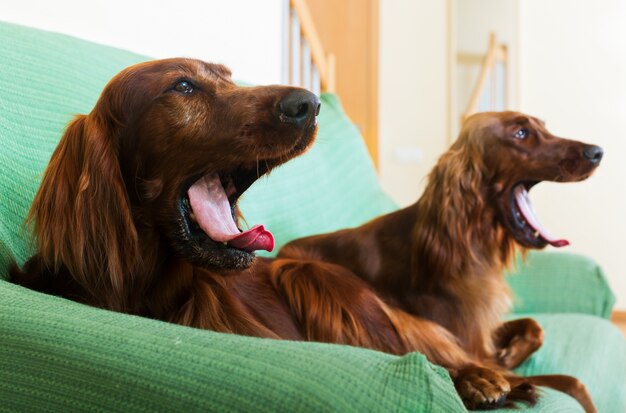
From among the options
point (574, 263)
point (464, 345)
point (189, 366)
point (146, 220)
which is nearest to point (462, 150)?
point (464, 345)

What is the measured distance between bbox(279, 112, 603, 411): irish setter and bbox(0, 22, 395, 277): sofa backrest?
252 millimetres

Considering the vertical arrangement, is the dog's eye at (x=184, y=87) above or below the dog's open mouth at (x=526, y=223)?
above

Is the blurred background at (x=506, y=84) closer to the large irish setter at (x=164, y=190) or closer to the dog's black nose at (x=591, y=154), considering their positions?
the dog's black nose at (x=591, y=154)

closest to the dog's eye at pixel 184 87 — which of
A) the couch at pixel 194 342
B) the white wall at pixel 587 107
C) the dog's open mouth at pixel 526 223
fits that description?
the couch at pixel 194 342

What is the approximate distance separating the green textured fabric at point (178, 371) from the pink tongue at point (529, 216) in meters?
1.16

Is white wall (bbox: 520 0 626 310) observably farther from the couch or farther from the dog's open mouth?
the dog's open mouth

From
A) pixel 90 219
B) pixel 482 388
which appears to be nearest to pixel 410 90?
pixel 482 388

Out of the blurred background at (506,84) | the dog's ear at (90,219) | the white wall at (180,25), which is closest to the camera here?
the dog's ear at (90,219)

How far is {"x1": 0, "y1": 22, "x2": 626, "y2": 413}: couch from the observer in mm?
685

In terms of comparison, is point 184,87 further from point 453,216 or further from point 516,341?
point 516,341

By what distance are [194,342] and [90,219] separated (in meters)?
0.35

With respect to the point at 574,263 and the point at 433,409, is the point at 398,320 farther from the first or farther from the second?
the point at 574,263

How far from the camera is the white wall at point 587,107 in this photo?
19.5ft

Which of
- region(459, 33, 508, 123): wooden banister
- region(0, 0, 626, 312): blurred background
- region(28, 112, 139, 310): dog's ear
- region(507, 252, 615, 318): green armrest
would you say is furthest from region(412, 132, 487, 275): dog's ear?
region(459, 33, 508, 123): wooden banister
